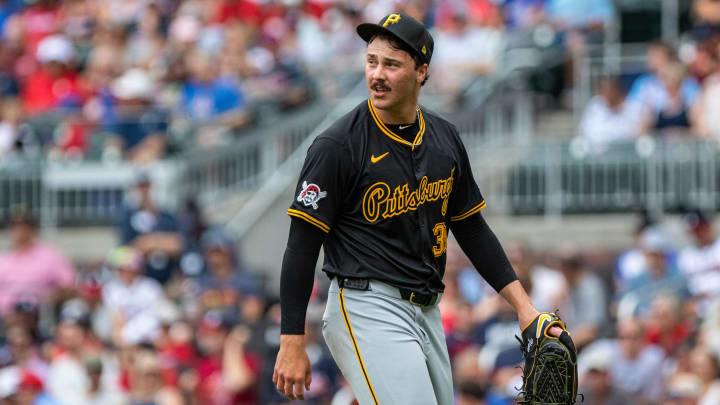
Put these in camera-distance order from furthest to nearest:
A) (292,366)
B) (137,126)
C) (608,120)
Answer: (137,126)
(608,120)
(292,366)

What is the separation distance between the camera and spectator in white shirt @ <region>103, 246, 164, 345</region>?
12.2 meters

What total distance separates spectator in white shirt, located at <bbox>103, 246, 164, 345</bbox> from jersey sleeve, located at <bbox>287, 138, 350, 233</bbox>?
22.8 feet

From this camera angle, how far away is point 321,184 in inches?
215

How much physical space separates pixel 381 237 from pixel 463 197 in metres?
0.49

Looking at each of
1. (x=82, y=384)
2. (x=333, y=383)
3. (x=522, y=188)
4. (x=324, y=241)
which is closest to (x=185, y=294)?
(x=82, y=384)

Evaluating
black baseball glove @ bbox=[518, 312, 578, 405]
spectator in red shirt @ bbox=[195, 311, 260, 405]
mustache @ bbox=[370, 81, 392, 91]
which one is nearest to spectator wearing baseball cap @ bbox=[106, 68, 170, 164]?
spectator in red shirt @ bbox=[195, 311, 260, 405]

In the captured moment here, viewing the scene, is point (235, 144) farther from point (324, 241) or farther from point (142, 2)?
point (324, 241)

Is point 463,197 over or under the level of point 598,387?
over

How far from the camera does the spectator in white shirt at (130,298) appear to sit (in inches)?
481

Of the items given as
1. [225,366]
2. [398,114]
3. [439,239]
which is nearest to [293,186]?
[225,366]

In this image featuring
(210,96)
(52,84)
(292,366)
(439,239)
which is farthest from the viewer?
(52,84)

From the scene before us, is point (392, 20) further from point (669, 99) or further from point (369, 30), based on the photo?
point (669, 99)

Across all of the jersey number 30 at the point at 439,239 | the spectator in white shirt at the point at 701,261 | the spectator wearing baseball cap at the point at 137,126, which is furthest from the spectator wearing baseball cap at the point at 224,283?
the jersey number 30 at the point at 439,239

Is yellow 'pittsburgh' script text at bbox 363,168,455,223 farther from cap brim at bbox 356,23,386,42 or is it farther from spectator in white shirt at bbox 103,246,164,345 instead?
spectator in white shirt at bbox 103,246,164,345
